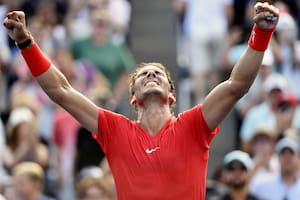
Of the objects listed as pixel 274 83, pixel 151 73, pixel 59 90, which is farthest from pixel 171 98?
pixel 274 83

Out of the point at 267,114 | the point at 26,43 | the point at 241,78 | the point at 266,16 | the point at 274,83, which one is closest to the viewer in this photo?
the point at 266,16

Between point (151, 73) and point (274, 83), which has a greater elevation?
point (151, 73)

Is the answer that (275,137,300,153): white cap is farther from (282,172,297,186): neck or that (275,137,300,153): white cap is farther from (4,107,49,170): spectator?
(4,107,49,170): spectator

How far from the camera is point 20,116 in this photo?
12.9 metres

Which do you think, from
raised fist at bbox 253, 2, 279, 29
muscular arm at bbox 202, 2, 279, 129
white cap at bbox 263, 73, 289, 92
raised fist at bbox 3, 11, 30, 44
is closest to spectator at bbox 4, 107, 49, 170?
white cap at bbox 263, 73, 289, 92

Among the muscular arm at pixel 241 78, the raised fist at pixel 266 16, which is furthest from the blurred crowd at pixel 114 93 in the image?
the raised fist at pixel 266 16

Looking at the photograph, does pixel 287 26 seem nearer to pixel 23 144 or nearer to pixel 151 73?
pixel 23 144

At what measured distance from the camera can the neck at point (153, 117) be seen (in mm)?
8484

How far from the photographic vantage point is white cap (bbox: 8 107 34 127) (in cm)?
1281

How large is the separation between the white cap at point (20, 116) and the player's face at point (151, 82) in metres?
4.27

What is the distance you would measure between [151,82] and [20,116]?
4546 mm

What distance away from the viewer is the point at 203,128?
27.3 feet

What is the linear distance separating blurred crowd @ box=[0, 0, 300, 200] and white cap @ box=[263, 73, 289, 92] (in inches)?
0.7

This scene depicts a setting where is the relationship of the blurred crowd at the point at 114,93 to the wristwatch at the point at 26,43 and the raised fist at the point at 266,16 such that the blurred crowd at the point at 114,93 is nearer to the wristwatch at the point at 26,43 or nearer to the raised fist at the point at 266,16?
the wristwatch at the point at 26,43
